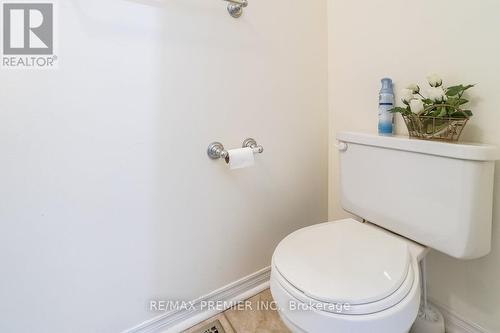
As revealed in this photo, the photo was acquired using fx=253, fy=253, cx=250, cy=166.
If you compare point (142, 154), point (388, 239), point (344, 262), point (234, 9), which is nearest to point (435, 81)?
point (388, 239)

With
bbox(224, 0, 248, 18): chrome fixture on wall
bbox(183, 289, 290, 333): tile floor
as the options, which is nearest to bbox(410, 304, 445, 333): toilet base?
bbox(183, 289, 290, 333): tile floor

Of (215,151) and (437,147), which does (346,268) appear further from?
(215,151)

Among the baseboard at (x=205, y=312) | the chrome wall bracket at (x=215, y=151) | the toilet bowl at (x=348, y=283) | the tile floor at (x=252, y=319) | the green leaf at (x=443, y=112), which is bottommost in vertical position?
the tile floor at (x=252, y=319)

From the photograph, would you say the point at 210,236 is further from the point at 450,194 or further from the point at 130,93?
the point at 450,194

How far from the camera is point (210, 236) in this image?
3.41 feet

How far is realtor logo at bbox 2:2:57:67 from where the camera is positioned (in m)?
0.67

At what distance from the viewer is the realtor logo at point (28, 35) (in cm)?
67

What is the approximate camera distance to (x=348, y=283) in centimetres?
65

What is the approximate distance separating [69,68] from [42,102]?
12 cm

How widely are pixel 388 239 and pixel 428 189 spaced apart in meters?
0.20

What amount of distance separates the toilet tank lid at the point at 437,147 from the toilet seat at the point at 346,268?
307 millimetres

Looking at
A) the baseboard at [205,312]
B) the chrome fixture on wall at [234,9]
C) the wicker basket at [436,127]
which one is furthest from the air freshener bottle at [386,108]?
the baseboard at [205,312]

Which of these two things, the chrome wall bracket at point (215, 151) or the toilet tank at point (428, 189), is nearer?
the toilet tank at point (428, 189)

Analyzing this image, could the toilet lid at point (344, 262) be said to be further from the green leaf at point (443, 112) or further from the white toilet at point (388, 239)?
the green leaf at point (443, 112)
